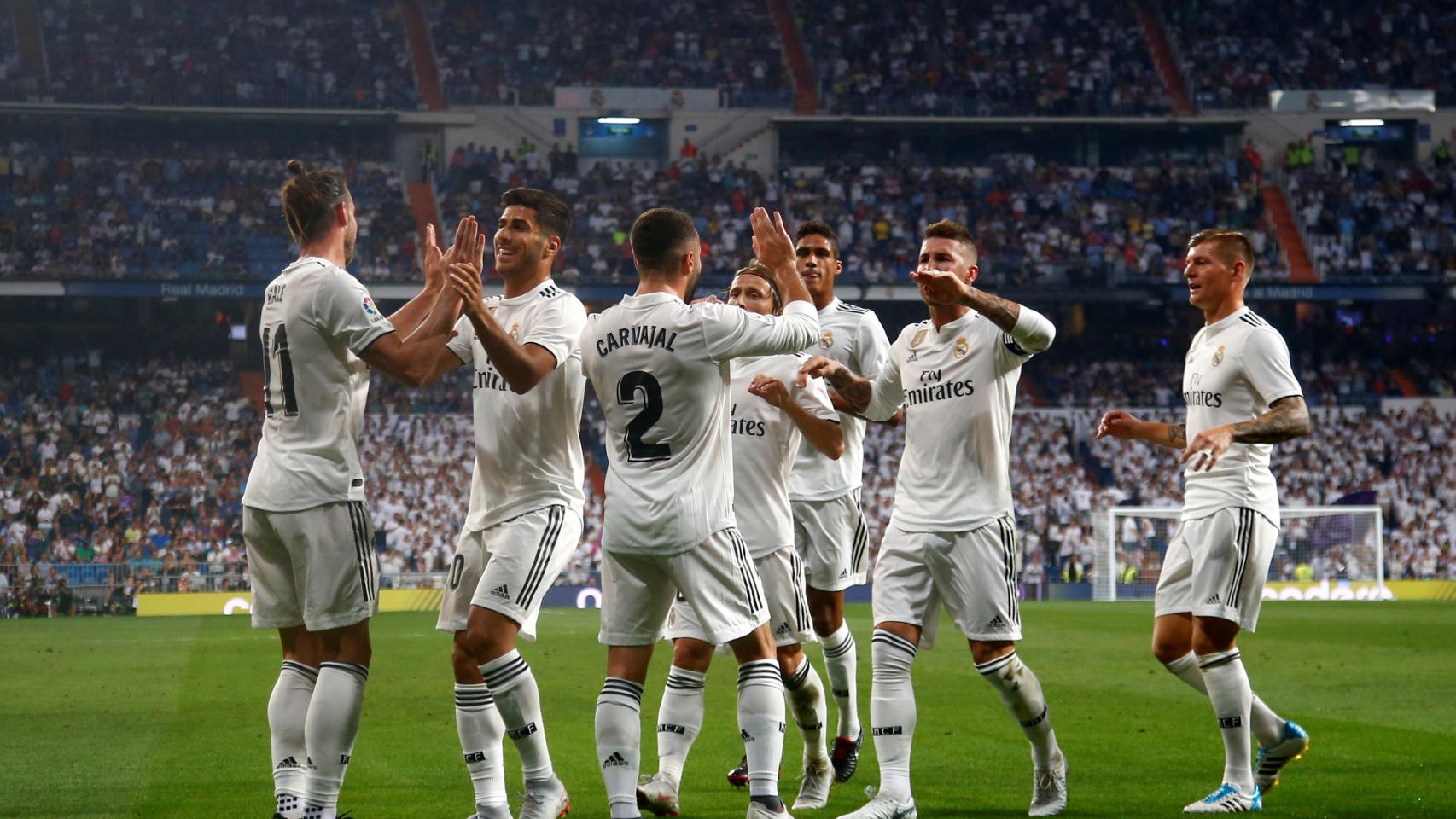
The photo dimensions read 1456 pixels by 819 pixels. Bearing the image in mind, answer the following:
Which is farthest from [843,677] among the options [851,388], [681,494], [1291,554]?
[1291,554]

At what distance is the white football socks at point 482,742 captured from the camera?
269 inches

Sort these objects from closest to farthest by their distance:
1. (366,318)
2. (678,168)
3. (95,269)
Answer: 1. (366,318)
2. (95,269)
3. (678,168)

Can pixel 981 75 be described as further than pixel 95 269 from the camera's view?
Yes

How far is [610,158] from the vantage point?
44656mm

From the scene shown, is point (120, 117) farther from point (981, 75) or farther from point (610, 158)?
point (981, 75)

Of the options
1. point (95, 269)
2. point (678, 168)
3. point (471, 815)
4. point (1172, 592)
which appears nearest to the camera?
point (471, 815)

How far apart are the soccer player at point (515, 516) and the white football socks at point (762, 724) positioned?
109 centimetres

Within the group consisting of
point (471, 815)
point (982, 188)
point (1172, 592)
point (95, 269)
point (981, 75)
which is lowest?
point (471, 815)

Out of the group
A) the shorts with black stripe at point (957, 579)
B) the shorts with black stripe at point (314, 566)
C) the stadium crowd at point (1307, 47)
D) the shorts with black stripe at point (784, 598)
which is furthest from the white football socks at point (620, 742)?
the stadium crowd at point (1307, 47)

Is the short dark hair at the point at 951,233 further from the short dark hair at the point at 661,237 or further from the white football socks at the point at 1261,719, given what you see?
the white football socks at the point at 1261,719

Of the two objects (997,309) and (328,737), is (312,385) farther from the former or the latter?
(997,309)

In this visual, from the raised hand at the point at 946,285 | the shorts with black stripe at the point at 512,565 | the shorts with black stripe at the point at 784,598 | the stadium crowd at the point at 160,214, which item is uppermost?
the stadium crowd at the point at 160,214

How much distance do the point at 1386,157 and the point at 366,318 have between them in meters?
45.3

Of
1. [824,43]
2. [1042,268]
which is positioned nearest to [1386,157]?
[1042,268]
